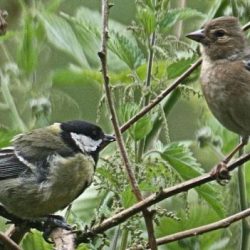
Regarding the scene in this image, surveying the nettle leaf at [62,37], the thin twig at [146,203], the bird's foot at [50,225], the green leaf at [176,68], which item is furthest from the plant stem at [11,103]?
the thin twig at [146,203]

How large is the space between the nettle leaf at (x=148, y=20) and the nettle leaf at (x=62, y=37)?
1.62 ft

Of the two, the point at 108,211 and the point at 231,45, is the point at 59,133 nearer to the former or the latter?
the point at 108,211

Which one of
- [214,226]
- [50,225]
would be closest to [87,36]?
[50,225]

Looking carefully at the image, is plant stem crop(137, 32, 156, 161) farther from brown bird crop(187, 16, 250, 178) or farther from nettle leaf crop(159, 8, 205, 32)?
brown bird crop(187, 16, 250, 178)

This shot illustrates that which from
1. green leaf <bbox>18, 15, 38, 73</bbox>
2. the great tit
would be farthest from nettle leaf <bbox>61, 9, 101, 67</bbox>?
the great tit

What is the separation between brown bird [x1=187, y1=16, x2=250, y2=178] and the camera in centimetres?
327

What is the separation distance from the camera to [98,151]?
3121mm

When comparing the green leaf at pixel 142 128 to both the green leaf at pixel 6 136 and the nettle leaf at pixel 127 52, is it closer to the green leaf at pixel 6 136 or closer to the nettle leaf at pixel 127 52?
the nettle leaf at pixel 127 52

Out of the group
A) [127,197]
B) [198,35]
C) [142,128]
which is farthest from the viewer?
[198,35]

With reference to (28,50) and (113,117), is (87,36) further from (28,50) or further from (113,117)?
(113,117)

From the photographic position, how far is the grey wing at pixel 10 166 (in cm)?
302

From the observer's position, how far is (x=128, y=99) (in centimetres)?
271

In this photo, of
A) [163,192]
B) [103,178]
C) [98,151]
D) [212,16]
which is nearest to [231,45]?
[212,16]

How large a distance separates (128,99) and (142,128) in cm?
16
